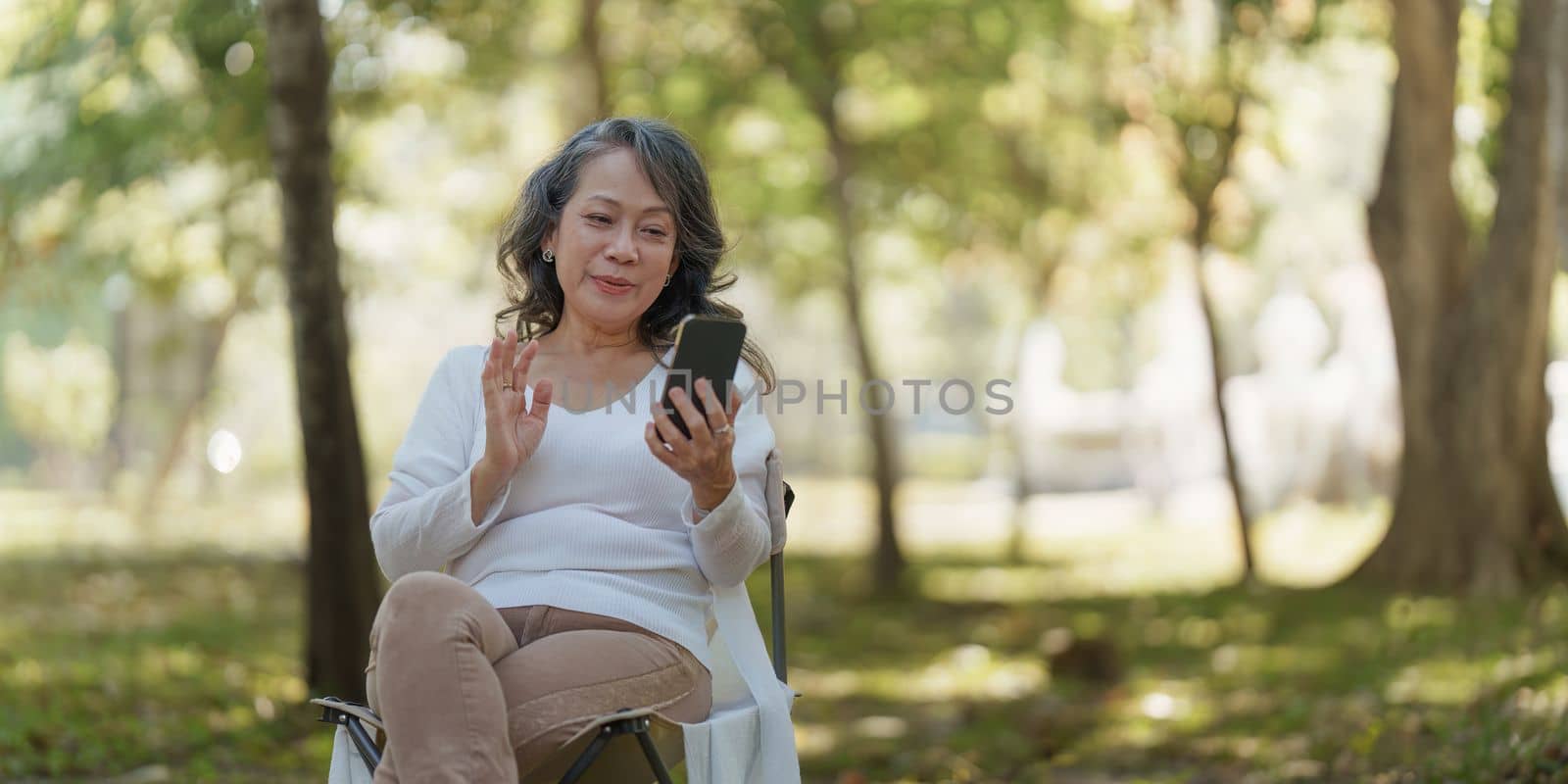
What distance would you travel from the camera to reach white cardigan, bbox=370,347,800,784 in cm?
275

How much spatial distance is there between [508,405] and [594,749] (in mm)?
603

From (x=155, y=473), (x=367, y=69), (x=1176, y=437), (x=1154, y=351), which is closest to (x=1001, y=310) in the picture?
(x=1154, y=351)

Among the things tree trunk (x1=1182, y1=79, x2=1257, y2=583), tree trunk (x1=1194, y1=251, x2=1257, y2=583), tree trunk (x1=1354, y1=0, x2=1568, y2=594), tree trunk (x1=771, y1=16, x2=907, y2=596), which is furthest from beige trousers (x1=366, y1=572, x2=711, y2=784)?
tree trunk (x1=1194, y1=251, x2=1257, y2=583)

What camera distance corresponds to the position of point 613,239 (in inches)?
115

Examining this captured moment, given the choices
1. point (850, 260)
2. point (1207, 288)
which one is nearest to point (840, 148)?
point (850, 260)

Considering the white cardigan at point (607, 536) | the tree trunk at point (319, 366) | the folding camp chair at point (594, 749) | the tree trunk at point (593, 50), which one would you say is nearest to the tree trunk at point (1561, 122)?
the white cardigan at point (607, 536)

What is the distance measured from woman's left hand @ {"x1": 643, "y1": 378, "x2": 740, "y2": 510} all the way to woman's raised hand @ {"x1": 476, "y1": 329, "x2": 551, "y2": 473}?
0.23 meters

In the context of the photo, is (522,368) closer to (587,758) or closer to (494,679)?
(494,679)

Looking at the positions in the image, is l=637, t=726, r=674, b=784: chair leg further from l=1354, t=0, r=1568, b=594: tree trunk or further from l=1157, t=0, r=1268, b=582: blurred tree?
l=1157, t=0, r=1268, b=582: blurred tree

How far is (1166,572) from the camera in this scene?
44.9 feet

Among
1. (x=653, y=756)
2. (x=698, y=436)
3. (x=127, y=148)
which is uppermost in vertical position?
(x=127, y=148)

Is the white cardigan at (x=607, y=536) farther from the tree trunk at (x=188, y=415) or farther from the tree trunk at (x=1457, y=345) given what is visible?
the tree trunk at (x=188, y=415)

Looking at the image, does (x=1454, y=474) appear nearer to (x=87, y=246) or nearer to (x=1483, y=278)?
(x=1483, y=278)

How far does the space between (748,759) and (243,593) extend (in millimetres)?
9631
